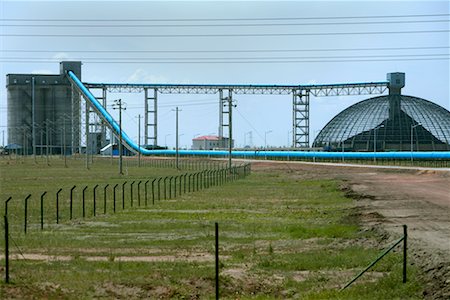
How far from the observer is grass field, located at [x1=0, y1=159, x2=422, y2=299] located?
44.6ft

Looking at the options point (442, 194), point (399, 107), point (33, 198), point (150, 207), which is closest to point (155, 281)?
point (150, 207)

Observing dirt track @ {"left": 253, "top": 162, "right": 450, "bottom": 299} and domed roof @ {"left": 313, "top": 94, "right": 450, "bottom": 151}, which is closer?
dirt track @ {"left": 253, "top": 162, "right": 450, "bottom": 299}

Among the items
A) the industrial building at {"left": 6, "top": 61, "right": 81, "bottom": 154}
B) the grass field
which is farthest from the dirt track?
the industrial building at {"left": 6, "top": 61, "right": 81, "bottom": 154}

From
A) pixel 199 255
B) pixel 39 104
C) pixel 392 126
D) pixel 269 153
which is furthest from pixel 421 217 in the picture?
pixel 39 104

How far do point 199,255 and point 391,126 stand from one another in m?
118

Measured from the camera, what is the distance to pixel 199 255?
58.2ft

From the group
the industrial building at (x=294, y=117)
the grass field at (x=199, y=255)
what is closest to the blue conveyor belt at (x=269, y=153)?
the industrial building at (x=294, y=117)

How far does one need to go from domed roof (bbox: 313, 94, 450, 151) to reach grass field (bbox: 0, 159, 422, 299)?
97.5m

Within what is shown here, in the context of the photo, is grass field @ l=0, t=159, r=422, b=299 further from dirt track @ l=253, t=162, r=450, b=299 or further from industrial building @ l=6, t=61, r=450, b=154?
industrial building @ l=6, t=61, r=450, b=154

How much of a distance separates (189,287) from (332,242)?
24.5 ft

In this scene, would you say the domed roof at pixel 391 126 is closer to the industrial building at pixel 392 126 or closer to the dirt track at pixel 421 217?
the industrial building at pixel 392 126

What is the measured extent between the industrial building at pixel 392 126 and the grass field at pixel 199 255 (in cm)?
9840

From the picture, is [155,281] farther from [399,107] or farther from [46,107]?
[46,107]

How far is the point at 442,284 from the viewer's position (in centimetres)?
1279
